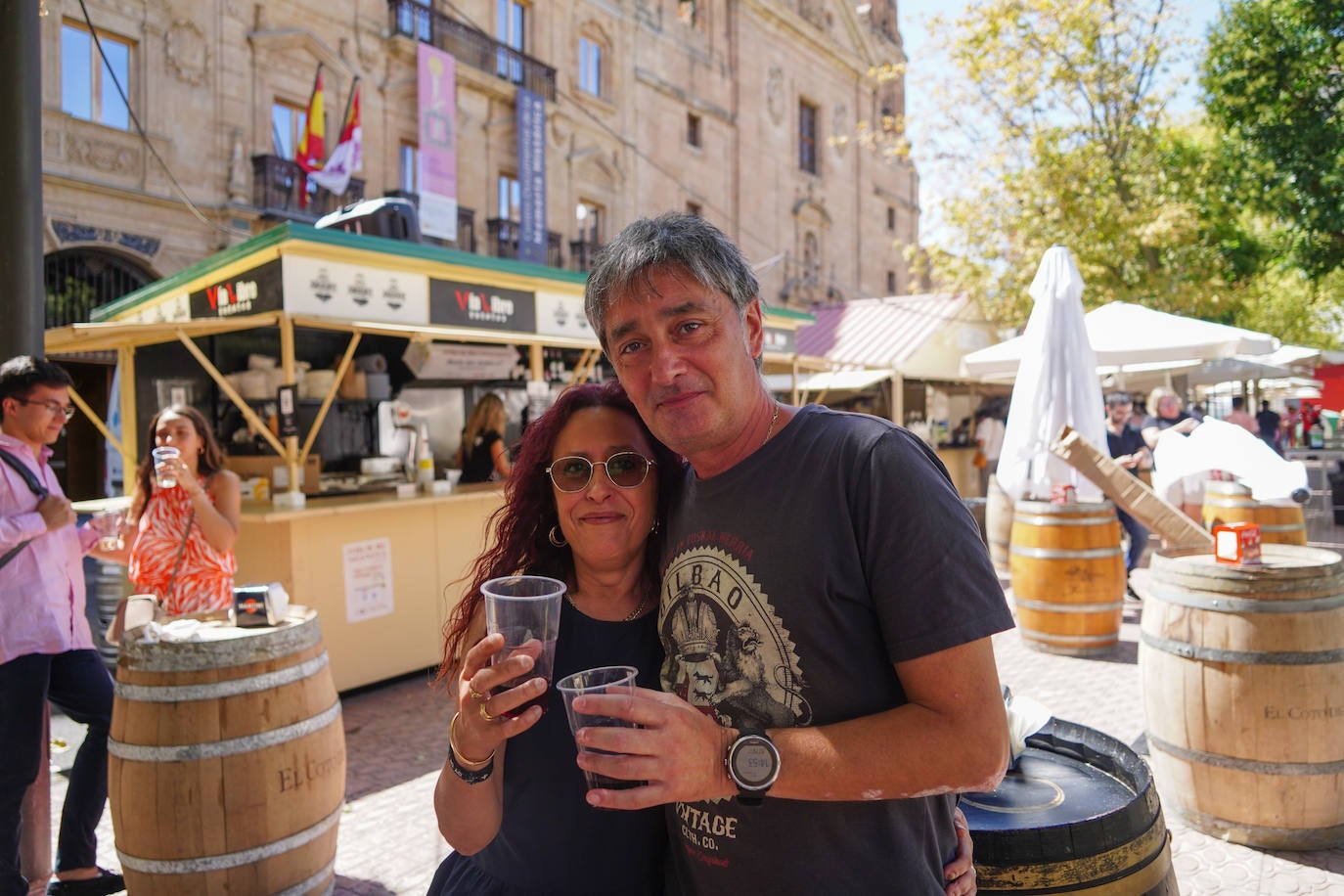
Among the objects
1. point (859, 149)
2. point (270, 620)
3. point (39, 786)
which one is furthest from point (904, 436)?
point (859, 149)

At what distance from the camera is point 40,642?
322 cm

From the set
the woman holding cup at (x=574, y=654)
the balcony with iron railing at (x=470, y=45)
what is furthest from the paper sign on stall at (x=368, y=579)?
the balcony with iron railing at (x=470, y=45)

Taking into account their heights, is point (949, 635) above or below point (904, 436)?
below

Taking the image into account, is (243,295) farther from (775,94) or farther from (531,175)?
(775,94)

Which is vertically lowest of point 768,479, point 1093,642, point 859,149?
point 1093,642

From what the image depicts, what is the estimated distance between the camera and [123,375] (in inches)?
328

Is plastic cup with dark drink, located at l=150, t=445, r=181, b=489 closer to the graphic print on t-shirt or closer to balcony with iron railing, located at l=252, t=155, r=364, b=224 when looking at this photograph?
the graphic print on t-shirt

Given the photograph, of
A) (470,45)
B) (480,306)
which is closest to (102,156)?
(470,45)

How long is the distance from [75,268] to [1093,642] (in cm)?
1588

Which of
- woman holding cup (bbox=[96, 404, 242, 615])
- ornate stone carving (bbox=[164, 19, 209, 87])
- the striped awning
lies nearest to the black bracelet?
woman holding cup (bbox=[96, 404, 242, 615])

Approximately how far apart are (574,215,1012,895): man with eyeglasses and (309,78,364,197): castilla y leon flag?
53.7ft

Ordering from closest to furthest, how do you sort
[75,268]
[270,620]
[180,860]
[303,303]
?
[180,860], [270,620], [303,303], [75,268]

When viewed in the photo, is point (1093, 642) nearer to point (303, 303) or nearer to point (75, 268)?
point (303, 303)

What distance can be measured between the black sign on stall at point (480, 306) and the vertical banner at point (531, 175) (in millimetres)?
12575
